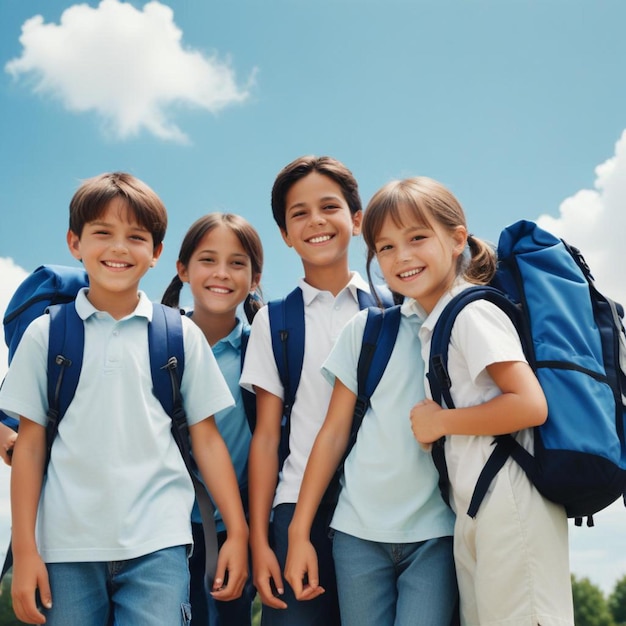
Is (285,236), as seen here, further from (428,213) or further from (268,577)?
(268,577)

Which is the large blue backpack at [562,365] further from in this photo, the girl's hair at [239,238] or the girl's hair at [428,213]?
the girl's hair at [239,238]

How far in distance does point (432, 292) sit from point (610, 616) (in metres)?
61.2

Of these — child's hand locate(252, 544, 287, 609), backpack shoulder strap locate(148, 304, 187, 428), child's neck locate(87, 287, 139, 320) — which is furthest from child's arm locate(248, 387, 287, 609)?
child's neck locate(87, 287, 139, 320)

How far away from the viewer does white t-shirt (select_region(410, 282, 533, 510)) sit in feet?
10.7

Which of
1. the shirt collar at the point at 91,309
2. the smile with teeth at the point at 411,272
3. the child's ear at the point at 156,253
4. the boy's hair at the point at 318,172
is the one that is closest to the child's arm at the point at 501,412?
the smile with teeth at the point at 411,272

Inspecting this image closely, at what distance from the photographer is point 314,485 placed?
3.60 m

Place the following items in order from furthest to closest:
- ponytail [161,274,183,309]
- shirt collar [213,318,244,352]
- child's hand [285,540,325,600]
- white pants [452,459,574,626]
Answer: ponytail [161,274,183,309], shirt collar [213,318,244,352], child's hand [285,540,325,600], white pants [452,459,574,626]

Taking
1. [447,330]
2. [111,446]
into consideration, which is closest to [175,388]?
[111,446]

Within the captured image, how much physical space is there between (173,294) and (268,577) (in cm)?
225

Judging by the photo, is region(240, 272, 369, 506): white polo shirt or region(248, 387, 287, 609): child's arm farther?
region(240, 272, 369, 506): white polo shirt

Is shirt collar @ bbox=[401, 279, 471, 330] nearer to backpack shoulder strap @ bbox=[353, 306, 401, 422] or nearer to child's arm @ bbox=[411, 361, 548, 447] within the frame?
backpack shoulder strap @ bbox=[353, 306, 401, 422]

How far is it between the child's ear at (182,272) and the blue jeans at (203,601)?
1642mm

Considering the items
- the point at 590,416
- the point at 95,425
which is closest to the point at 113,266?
the point at 95,425

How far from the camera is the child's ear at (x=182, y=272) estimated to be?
4.97 m
